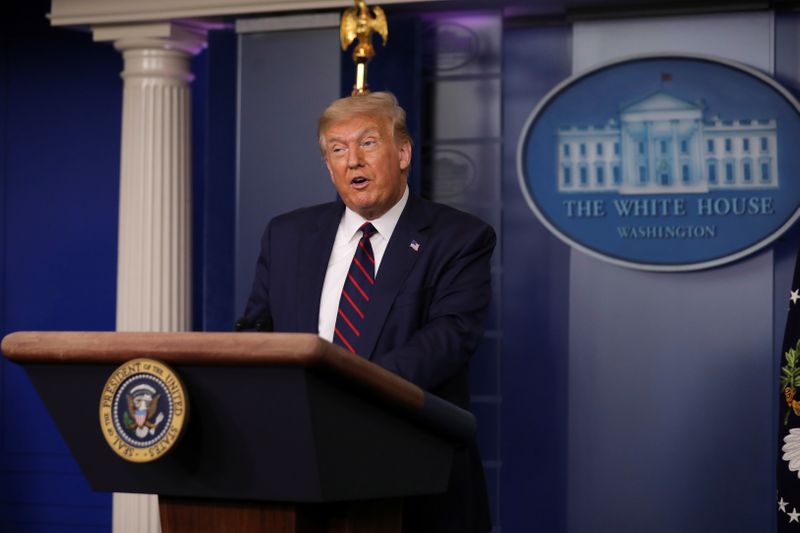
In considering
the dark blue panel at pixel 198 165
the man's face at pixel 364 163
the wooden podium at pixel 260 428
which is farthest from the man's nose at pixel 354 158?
the dark blue panel at pixel 198 165

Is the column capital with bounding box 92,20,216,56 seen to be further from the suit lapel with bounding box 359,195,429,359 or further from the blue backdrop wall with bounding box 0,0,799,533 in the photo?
the suit lapel with bounding box 359,195,429,359

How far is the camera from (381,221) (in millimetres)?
2336

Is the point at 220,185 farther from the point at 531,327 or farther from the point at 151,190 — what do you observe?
the point at 531,327

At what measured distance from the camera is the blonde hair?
235 cm

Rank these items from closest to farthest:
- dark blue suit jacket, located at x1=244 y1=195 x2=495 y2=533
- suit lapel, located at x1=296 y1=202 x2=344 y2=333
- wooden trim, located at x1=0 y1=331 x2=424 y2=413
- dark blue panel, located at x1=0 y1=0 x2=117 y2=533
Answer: wooden trim, located at x1=0 y1=331 x2=424 y2=413 < dark blue suit jacket, located at x1=244 y1=195 x2=495 y2=533 < suit lapel, located at x1=296 y1=202 x2=344 y2=333 < dark blue panel, located at x1=0 y1=0 x2=117 y2=533

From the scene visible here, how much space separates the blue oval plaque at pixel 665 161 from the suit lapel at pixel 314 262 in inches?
82.9

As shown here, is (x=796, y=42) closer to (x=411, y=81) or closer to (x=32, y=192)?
(x=411, y=81)

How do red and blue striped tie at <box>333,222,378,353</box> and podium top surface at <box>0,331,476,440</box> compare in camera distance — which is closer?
podium top surface at <box>0,331,476,440</box>

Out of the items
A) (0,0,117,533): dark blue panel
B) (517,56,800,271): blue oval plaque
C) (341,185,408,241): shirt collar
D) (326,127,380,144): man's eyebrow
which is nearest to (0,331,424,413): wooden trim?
(341,185,408,241): shirt collar

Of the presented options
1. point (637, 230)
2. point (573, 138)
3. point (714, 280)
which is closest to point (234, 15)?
point (573, 138)

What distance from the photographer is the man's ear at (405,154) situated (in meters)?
2.41

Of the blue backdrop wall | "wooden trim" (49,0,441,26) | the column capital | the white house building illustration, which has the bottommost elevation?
the blue backdrop wall

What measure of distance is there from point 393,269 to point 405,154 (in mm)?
328

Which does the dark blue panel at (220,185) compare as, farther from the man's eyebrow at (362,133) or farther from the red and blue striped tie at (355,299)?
the red and blue striped tie at (355,299)
